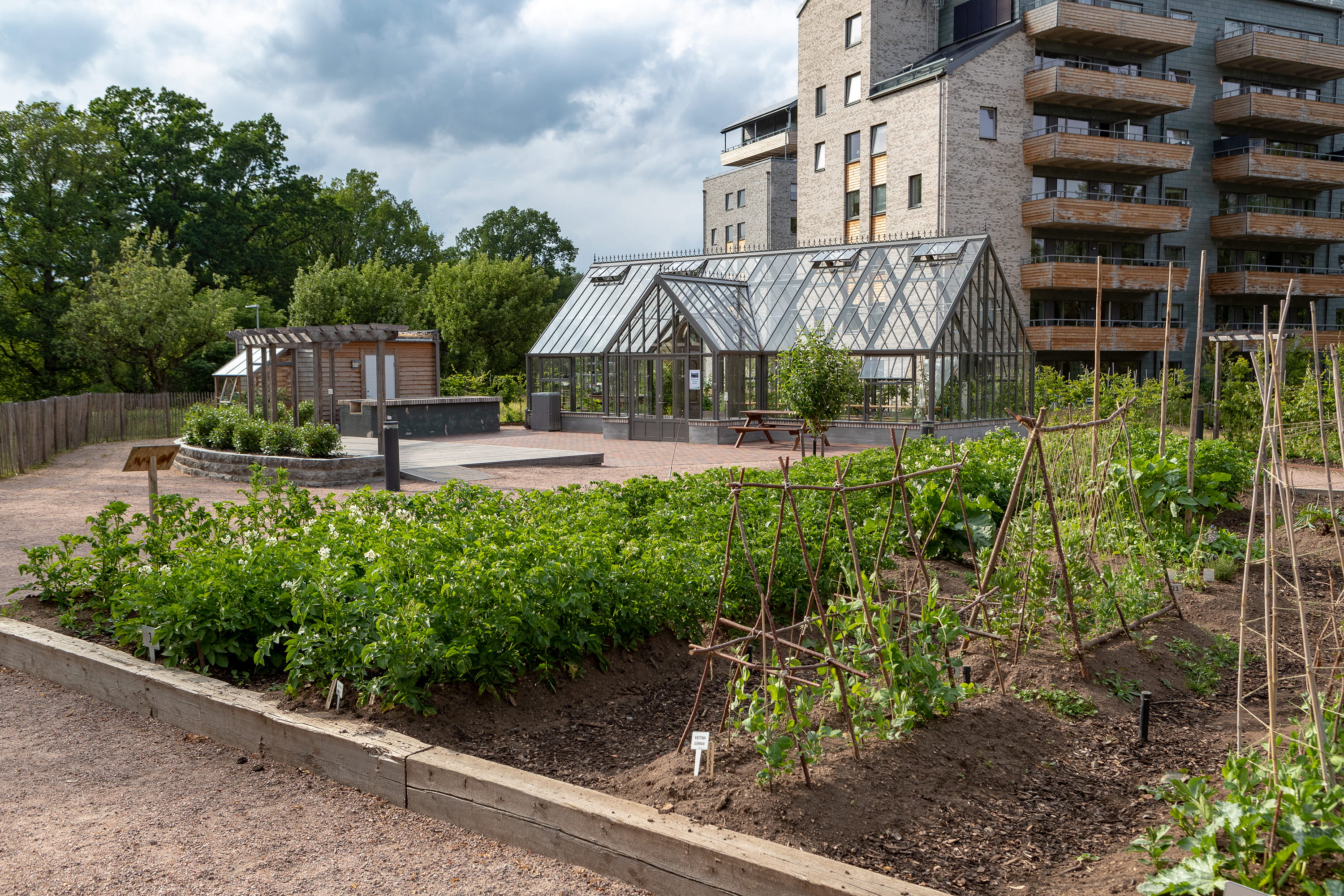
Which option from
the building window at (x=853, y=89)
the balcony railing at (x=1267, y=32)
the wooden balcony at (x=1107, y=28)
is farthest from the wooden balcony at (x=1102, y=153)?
the balcony railing at (x=1267, y=32)

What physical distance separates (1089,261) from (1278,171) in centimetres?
958

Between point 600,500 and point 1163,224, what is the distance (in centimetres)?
3374


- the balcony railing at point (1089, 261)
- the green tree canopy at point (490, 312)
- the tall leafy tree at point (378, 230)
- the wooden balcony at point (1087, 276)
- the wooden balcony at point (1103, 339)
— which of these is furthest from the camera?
the tall leafy tree at point (378, 230)

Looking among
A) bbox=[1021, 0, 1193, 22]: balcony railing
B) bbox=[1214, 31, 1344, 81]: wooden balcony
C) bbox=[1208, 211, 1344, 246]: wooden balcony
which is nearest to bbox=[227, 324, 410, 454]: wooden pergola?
bbox=[1021, 0, 1193, 22]: balcony railing

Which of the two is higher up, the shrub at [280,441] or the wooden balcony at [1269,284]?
the wooden balcony at [1269,284]

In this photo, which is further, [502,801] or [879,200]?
[879,200]

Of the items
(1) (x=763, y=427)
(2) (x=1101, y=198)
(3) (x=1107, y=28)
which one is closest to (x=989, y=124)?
(3) (x=1107, y=28)

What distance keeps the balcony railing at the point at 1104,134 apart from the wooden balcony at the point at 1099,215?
2283 mm

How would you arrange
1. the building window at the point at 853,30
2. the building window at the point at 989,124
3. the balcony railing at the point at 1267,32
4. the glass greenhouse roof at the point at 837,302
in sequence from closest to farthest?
the glass greenhouse roof at the point at 837,302, the building window at the point at 989,124, the building window at the point at 853,30, the balcony railing at the point at 1267,32

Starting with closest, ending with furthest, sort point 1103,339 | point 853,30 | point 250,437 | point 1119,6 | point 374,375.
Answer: point 250,437
point 374,375
point 1103,339
point 1119,6
point 853,30

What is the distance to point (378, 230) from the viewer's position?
65250mm

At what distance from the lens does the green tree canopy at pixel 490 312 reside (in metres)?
45.1

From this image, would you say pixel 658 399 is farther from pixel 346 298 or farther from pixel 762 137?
pixel 762 137

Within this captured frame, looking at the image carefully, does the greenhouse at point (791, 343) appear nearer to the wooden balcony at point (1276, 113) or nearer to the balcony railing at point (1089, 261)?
the balcony railing at point (1089, 261)
